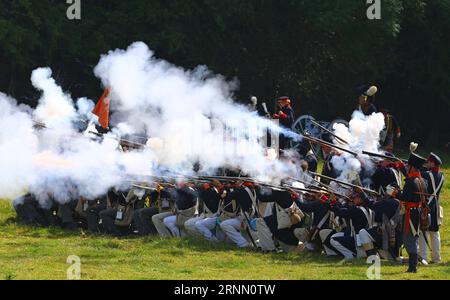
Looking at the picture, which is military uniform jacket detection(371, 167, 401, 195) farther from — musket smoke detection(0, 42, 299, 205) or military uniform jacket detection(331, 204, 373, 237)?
musket smoke detection(0, 42, 299, 205)

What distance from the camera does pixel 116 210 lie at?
2009cm

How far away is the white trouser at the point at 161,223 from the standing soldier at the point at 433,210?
4516 millimetres

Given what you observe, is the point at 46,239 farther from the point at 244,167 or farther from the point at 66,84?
the point at 66,84

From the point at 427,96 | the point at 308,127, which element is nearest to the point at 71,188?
the point at 308,127

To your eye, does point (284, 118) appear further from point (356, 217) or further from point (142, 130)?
point (356, 217)

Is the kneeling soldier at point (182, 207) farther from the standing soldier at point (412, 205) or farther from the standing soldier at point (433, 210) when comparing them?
the standing soldier at point (412, 205)

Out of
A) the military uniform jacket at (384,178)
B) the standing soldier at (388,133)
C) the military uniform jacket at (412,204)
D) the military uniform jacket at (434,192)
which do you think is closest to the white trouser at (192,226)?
the military uniform jacket at (384,178)

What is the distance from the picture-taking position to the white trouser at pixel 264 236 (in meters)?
18.1

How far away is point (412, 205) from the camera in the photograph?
16047 millimetres

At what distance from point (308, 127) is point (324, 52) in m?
4.38

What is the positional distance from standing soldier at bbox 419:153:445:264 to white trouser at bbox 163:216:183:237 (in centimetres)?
428

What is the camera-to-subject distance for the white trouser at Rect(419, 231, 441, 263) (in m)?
16.9

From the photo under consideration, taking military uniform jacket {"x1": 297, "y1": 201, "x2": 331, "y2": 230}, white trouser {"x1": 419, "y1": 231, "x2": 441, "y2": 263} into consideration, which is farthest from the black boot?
military uniform jacket {"x1": 297, "y1": 201, "x2": 331, "y2": 230}

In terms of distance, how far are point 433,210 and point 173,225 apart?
459cm
